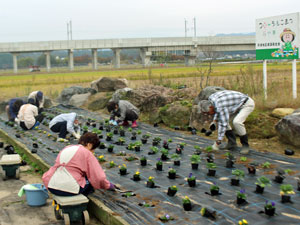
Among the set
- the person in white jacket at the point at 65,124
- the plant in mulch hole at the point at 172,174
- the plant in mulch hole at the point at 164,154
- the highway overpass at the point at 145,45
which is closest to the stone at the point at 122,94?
the person in white jacket at the point at 65,124

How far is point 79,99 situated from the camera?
15.1m

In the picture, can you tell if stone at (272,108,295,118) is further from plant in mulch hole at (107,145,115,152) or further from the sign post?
plant in mulch hole at (107,145,115,152)

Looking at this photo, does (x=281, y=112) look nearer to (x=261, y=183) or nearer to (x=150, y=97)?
(x=261, y=183)

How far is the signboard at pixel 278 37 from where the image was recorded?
8.68 meters

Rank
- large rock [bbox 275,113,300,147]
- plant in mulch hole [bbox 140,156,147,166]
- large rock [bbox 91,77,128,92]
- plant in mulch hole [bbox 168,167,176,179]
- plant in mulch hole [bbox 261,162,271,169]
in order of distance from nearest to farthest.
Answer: plant in mulch hole [bbox 168,167,176,179] → plant in mulch hole [bbox 261,162,271,169] → plant in mulch hole [bbox 140,156,147,166] → large rock [bbox 275,113,300,147] → large rock [bbox 91,77,128,92]

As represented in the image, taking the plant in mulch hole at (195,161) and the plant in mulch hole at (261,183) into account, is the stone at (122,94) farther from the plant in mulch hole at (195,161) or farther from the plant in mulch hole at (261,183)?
the plant in mulch hole at (261,183)

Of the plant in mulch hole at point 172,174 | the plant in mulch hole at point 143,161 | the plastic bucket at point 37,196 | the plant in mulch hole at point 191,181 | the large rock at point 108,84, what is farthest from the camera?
the large rock at point 108,84

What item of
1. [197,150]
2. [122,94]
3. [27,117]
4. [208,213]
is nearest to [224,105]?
[197,150]

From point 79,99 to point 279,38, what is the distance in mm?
Answer: 8410

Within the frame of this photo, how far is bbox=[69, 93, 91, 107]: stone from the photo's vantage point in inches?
588

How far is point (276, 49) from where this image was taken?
9.09m

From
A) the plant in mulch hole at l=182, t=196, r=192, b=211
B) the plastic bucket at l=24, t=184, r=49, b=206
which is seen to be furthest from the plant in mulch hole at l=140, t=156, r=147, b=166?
the plant in mulch hole at l=182, t=196, r=192, b=211

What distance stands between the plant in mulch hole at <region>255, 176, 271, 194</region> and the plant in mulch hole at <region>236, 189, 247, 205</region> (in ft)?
1.04

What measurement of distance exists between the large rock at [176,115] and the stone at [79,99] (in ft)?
19.3
